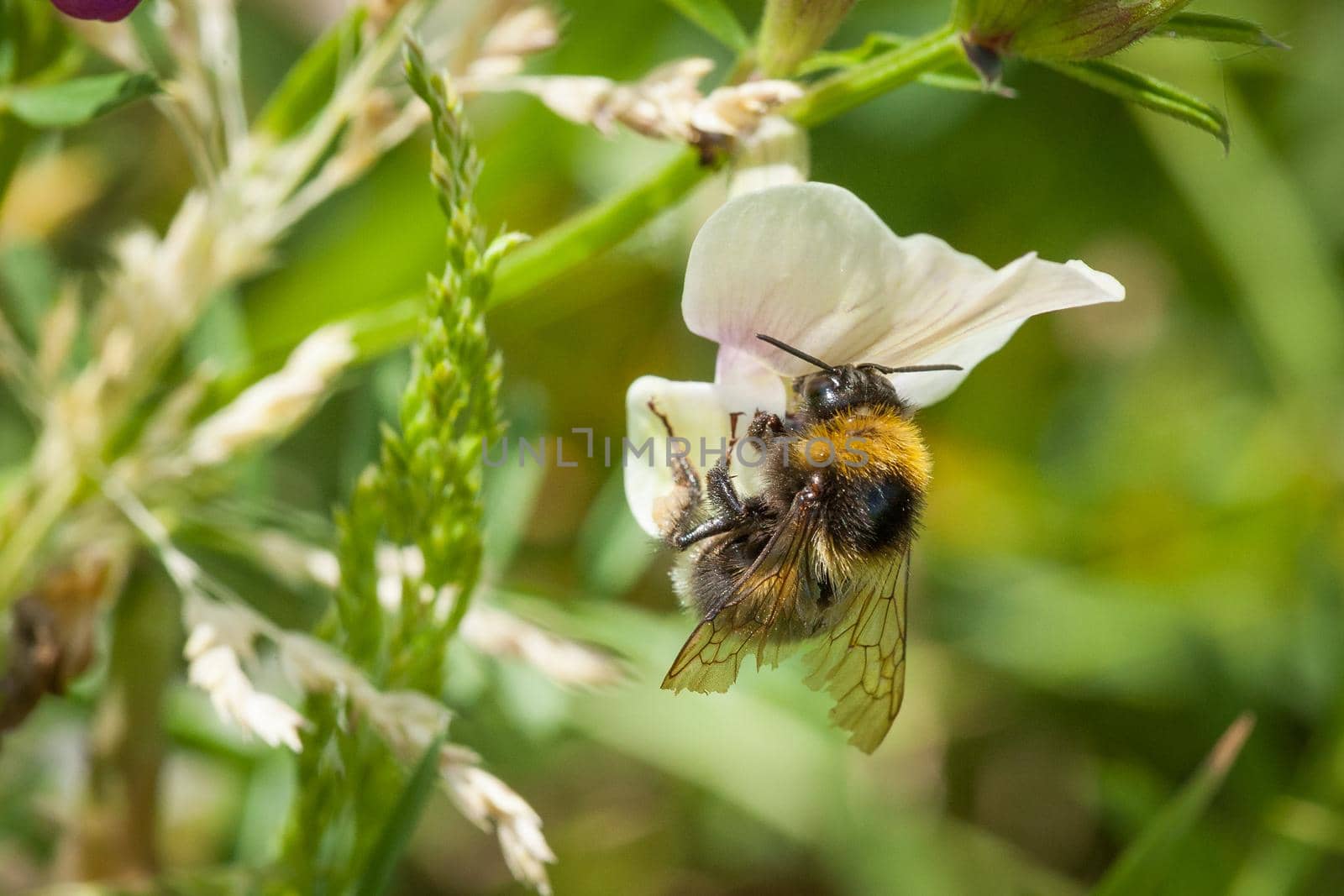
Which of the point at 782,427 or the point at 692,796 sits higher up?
the point at 782,427

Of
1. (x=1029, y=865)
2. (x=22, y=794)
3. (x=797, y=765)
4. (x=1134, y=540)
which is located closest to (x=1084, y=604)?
(x=1134, y=540)

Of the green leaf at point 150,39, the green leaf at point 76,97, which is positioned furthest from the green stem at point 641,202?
the green leaf at point 150,39

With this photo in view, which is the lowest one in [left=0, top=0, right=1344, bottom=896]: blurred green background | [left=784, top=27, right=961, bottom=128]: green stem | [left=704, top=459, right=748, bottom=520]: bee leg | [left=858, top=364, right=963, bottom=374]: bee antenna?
[left=0, top=0, right=1344, bottom=896]: blurred green background

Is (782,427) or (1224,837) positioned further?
(1224,837)

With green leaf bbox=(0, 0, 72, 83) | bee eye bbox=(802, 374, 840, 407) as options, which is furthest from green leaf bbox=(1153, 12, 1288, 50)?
green leaf bbox=(0, 0, 72, 83)

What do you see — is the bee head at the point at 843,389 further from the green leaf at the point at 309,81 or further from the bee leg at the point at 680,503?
the green leaf at the point at 309,81

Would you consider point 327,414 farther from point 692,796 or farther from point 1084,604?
point 1084,604

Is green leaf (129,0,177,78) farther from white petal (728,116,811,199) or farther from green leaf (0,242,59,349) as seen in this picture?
white petal (728,116,811,199)
